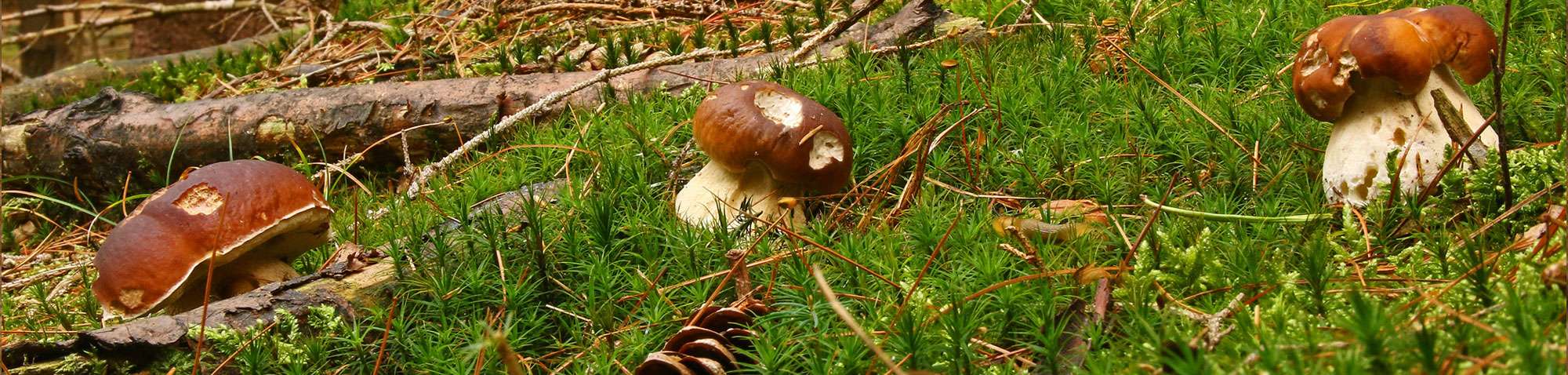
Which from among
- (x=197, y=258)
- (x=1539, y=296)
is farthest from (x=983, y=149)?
(x=197, y=258)

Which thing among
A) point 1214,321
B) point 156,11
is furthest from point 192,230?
point 156,11

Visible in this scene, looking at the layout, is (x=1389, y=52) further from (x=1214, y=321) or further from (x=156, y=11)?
(x=156, y=11)

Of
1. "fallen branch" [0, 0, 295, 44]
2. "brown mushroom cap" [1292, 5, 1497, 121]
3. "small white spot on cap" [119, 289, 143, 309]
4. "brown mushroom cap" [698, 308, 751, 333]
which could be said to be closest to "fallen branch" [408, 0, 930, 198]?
"small white spot on cap" [119, 289, 143, 309]

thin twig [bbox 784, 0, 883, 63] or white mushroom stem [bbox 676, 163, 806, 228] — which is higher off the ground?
white mushroom stem [bbox 676, 163, 806, 228]

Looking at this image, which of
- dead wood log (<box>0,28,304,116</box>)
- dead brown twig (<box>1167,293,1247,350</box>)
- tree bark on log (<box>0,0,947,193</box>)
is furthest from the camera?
dead wood log (<box>0,28,304,116</box>)

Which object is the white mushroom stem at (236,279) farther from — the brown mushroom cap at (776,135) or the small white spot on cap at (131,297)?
the brown mushroom cap at (776,135)

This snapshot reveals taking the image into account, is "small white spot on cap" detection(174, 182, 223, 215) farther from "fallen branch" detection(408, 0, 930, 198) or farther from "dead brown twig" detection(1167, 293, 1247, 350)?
"dead brown twig" detection(1167, 293, 1247, 350)

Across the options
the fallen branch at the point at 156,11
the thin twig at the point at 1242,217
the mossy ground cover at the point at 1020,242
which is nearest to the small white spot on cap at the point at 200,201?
the mossy ground cover at the point at 1020,242
